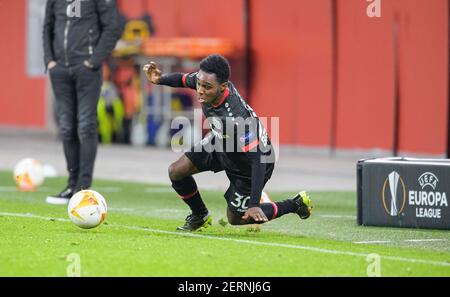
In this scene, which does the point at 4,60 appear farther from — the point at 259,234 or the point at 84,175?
the point at 259,234

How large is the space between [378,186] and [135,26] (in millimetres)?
15103

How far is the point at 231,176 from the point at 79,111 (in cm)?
336

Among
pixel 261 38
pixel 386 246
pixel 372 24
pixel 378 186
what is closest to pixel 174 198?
pixel 378 186

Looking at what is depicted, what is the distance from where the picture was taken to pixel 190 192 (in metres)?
10.9

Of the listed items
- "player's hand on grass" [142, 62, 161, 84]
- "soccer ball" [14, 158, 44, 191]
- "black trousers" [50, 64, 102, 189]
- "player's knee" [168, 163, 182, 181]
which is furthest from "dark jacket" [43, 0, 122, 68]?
"player's knee" [168, 163, 182, 181]

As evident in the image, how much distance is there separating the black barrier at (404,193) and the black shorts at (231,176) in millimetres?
1334

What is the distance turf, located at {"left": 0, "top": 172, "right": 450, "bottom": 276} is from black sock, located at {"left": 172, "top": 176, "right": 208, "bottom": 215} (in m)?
0.24

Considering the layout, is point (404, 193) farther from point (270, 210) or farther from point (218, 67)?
point (218, 67)

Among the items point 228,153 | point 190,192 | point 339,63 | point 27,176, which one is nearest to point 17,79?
point 339,63

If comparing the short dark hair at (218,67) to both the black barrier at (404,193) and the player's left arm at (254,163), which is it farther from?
the black barrier at (404,193)

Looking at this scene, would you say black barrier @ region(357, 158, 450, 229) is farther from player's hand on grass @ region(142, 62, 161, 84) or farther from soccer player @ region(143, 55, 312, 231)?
player's hand on grass @ region(142, 62, 161, 84)

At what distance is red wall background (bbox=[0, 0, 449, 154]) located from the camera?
69.1ft

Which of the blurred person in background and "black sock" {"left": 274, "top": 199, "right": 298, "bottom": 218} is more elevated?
the blurred person in background

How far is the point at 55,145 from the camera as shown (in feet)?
83.4
